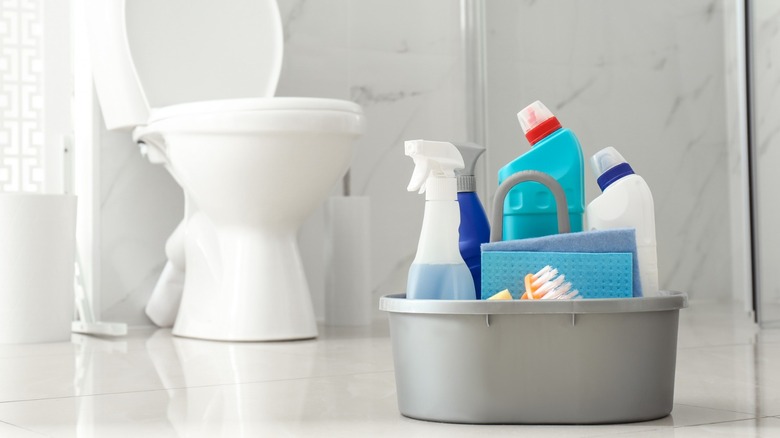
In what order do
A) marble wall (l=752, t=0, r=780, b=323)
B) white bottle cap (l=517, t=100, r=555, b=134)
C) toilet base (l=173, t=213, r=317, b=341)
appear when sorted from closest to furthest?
white bottle cap (l=517, t=100, r=555, b=134), toilet base (l=173, t=213, r=317, b=341), marble wall (l=752, t=0, r=780, b=323)

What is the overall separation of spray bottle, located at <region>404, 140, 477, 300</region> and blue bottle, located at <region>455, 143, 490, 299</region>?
0.05 metres

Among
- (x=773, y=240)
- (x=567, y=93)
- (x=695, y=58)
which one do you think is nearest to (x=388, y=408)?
(x=773, y=240)

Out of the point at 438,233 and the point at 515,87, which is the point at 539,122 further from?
the point at 515,87

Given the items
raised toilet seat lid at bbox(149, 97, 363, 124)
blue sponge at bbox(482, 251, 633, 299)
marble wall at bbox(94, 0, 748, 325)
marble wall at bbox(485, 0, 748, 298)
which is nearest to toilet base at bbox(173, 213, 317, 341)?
raised toilet seat lid at bbox(149, 97, 363, 124)

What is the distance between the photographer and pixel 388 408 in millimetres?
1091

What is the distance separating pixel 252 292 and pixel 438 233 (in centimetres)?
105

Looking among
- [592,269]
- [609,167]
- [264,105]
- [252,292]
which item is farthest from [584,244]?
[252,292]

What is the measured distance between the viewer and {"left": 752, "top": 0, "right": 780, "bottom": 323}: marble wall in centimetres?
209

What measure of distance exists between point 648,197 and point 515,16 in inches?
66.0

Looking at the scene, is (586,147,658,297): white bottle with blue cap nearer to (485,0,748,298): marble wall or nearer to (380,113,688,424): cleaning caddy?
(380,113,688,424): cleaning caddy

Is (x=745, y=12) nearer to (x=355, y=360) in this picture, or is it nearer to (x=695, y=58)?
(x=695, y=58)

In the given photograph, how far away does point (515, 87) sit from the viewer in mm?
2605

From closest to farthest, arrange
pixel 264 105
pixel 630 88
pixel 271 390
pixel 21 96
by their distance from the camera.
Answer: pixel 271 390 → pixel 264 105 → pixel 21 96 → pixel 630 88

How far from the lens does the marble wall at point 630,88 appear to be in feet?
8.37
